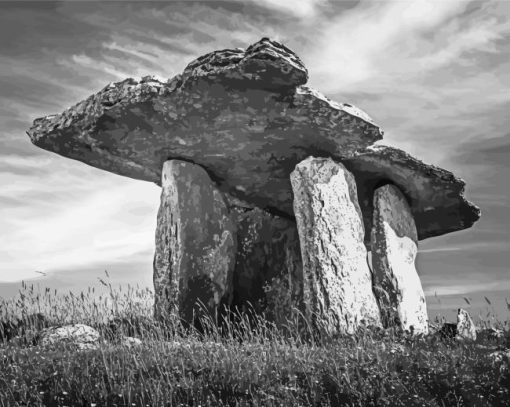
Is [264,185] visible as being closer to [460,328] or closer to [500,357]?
[460,328]

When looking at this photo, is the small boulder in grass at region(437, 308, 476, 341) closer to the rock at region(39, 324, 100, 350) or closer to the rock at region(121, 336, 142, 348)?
the rock at region(121, 336, 142, 348)

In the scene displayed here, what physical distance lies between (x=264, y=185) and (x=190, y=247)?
2.59 meters

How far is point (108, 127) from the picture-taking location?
14.8 meters

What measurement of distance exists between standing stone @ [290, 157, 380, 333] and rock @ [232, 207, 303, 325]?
8.98ft

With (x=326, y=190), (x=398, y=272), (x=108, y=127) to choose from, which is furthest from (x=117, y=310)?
(x=398, y=272)

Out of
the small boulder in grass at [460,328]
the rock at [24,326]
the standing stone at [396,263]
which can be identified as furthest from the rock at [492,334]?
the rock at [24,326]

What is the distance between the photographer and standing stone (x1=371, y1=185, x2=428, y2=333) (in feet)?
49.2

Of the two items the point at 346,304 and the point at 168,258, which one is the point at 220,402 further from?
the point at 168,258

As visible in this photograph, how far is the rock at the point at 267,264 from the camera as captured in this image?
17109mm

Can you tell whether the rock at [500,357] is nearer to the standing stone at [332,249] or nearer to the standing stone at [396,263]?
the standing stone at [332,249]

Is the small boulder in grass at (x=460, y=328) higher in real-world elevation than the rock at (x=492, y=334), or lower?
higher

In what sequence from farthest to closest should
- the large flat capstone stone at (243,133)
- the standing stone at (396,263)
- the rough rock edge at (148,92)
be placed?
the standing stone at (396,263) → the large flat capstone stone at (243,133) → the rough rock edge at (148,92)

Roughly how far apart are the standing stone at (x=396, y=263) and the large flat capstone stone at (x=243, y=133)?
0.58 m

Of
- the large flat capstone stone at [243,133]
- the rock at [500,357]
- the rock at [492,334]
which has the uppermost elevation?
the large flat capstone stone at [243,133]
